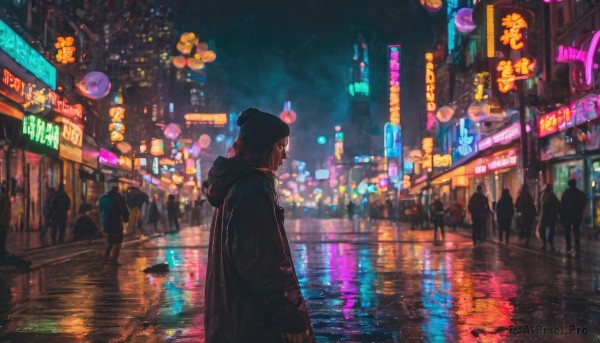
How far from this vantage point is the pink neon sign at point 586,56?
72.9 feet

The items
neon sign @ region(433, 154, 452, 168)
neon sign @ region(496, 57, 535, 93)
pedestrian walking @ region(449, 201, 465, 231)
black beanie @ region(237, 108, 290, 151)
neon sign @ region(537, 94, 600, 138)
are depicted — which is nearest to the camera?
black beanie @ region(237, 108, 290, 151)

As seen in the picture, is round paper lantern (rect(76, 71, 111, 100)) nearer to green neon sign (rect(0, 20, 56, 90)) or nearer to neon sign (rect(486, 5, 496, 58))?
green neon sign (rect(0, 20, 56, 90))

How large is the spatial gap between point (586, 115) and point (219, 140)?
106 meters

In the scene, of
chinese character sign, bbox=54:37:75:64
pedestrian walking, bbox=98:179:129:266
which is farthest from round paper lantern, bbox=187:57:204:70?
pedestrian walking, bbox=98:179:129:266

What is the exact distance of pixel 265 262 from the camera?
290 cm

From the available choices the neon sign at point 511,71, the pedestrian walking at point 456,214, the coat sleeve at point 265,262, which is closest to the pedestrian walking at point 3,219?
the coat sleeve at point 265,262

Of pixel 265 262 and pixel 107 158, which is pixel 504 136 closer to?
pixel 107 158

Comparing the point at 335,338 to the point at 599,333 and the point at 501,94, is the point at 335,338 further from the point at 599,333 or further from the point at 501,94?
the point at 501,94

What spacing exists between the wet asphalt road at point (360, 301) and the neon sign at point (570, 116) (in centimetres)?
749

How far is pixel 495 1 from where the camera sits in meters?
35.6

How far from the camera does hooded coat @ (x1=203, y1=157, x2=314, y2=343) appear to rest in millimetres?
2910

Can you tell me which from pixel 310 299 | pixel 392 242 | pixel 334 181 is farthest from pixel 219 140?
pixel 310 299

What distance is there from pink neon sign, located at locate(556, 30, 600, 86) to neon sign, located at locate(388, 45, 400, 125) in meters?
45.0

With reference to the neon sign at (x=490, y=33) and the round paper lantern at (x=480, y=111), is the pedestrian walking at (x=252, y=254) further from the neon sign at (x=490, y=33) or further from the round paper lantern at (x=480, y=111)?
the round paper lantern at (x=480, y=111)
